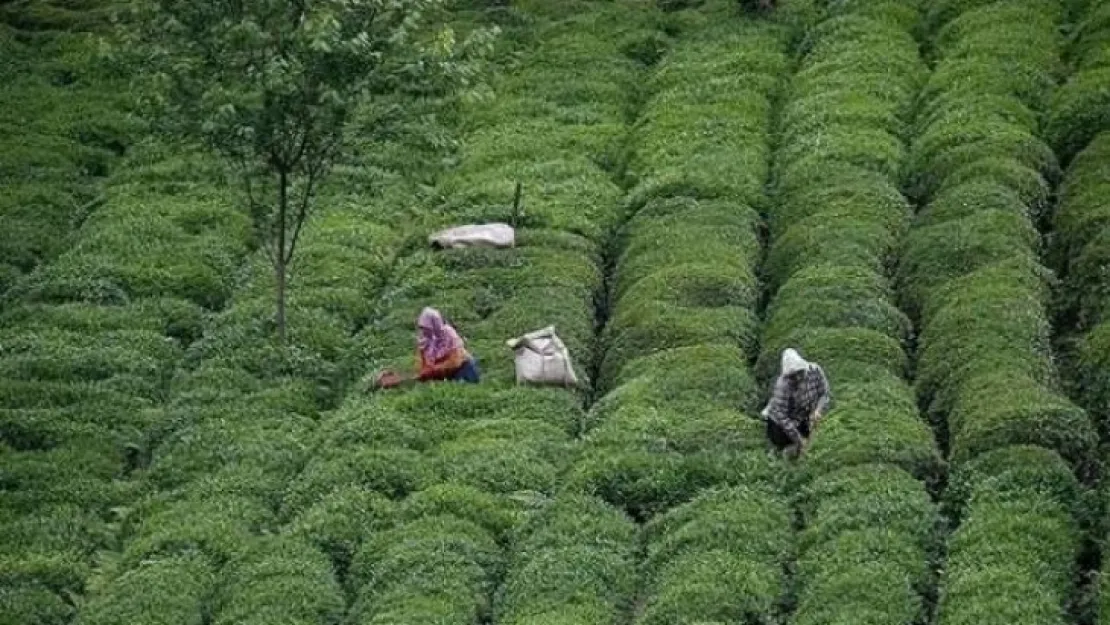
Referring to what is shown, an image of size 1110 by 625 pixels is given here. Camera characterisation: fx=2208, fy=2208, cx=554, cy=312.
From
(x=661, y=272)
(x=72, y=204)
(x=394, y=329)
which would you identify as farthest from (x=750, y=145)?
(x=72, y=204)

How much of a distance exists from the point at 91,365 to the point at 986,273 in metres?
15.6

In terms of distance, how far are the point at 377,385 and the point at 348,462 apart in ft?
12.1

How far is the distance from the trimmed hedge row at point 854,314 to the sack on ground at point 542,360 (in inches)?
130

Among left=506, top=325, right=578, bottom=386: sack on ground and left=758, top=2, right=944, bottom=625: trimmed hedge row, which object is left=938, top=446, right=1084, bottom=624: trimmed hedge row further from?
left=506, top=325, right=578, bottom=386: sack on ground

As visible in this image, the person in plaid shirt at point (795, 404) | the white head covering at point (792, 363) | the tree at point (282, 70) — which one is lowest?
the person in plaid shirt at point (795, 404)

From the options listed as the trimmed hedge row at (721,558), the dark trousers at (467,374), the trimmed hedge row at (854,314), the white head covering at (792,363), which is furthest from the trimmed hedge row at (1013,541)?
the dark trousers at (467,374)

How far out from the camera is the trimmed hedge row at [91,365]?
3250 cm

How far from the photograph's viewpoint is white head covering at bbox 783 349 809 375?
33.2 metres

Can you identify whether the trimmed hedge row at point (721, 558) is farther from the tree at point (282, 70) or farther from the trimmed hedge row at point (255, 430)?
the tree at point (282, 70)

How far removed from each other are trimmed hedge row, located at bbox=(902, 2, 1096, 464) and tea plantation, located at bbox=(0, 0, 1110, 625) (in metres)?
0.09

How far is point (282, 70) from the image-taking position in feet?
126

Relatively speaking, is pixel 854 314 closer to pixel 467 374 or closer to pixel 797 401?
pixel 797 401

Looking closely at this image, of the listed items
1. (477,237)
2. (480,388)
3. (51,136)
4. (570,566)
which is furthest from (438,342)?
(51,136)

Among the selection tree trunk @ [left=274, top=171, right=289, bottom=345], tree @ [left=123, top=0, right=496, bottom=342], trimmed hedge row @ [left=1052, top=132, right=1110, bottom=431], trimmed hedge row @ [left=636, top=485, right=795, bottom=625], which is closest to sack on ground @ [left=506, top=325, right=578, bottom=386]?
tree trunk @ [left=274, top=171, right=289, bottom=345]
